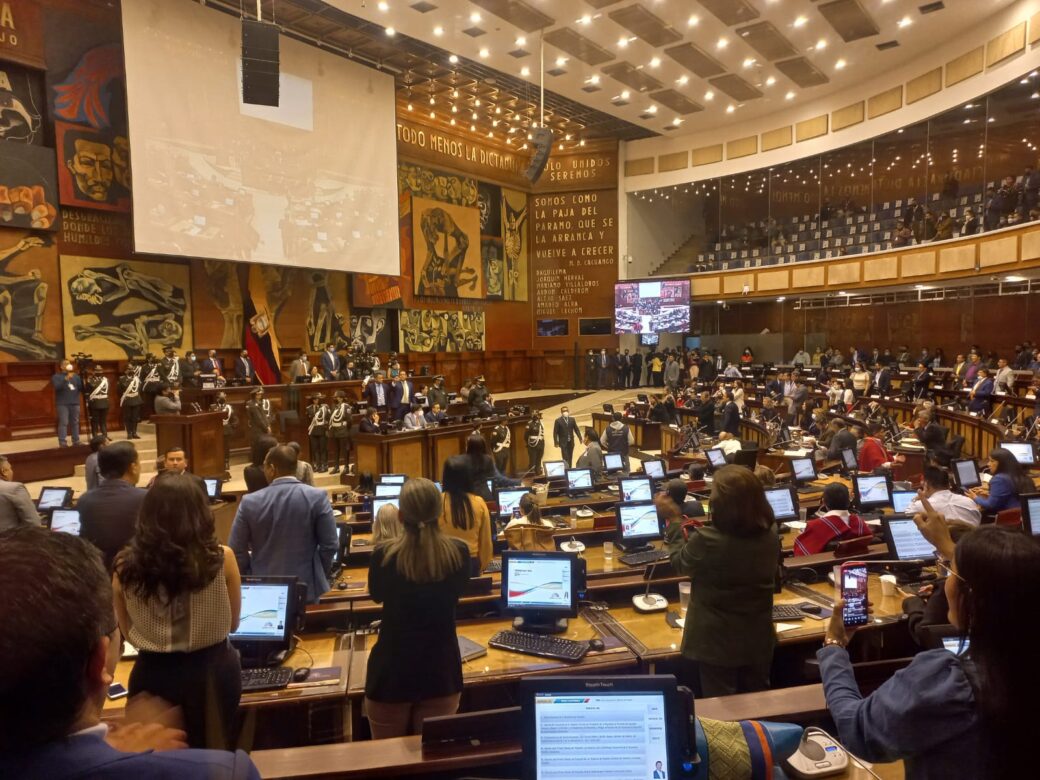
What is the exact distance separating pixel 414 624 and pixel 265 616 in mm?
1115

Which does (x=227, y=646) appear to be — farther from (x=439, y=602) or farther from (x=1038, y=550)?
(x=1038, y=550)

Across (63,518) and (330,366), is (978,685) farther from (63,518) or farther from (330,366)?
(330,366)

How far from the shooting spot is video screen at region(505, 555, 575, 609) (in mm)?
3836

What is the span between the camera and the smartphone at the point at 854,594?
111 inches

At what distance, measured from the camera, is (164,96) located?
1242cm

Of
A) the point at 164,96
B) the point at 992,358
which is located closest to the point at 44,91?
the point at 164,96

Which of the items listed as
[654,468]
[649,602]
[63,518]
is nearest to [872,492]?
[654,468]

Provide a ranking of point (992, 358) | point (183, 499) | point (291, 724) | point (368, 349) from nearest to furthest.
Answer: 1. point (183, 499)
2. point (291, 724)
3. point (992, 358)
4. point (368, 349)

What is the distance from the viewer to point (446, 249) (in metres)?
21.4

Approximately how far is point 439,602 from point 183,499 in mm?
1002

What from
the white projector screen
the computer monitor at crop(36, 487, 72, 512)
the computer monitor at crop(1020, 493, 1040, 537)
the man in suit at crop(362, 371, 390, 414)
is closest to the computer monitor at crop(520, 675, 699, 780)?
the computer monitor at crop(1020, 493, 1040, 537)

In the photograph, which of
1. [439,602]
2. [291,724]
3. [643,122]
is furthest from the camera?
[643,122]

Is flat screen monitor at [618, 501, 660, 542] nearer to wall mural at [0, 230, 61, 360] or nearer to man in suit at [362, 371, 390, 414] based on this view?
man in suit at [362, 371, 390, 414]

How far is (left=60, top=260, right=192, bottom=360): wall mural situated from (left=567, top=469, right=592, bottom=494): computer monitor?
Result: 10.1m
